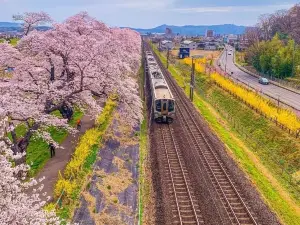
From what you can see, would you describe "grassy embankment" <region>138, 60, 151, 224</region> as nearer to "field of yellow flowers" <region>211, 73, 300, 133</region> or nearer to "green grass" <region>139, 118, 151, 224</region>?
"green grass" <region>139, 118, 151, 224</region>

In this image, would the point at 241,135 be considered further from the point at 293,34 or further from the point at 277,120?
the point at 293,34

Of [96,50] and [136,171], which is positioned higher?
[96,50]

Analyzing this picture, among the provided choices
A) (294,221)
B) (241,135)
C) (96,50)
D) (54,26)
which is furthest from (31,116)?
(241,135)

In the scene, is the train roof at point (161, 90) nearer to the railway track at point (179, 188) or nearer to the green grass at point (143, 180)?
the green grass at point (143, 180)

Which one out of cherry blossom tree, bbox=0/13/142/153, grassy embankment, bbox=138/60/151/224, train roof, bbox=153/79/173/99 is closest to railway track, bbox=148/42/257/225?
train roof, bbox=153/79/173/99

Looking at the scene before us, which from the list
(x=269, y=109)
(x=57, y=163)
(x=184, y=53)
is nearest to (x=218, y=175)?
(x=57, y=163)

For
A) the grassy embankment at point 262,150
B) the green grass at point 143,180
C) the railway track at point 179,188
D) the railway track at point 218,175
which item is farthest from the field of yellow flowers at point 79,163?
the grassy embankment at point 262,150
